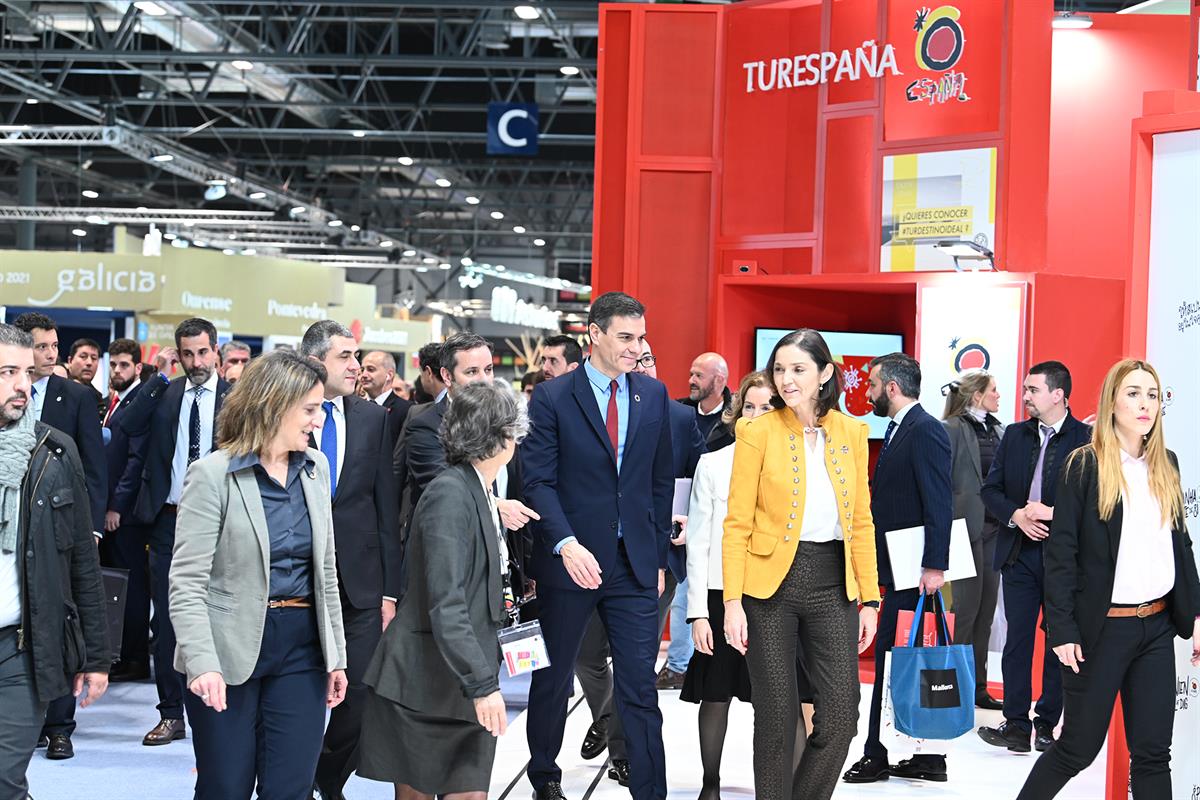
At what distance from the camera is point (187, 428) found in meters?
5.90

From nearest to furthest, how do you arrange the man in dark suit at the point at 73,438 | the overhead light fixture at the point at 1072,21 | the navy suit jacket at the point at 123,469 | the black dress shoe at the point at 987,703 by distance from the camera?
1. the man in dark suit at the point at 73,438
2. the navy suit jacket at the point at 123,469
3. the black dress shoe at the point at 987,703
4. the overhead light fixture at the point at 1072,21

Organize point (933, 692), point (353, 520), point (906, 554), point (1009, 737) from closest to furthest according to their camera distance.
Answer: point (353, 520) < point (933, 692) < point (906, 554) < point (1009, 737)

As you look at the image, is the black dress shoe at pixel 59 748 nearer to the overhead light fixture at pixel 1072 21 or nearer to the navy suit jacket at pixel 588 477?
the navy suit jacket at pixel 588 477

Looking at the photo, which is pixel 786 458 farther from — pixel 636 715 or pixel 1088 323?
pixel 1088 323

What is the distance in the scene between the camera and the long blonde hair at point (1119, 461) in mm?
3998

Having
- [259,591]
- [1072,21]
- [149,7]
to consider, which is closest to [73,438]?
[259,591]

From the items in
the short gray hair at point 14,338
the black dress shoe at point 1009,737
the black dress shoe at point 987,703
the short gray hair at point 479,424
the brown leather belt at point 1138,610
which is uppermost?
the short gray hair at point 14,338

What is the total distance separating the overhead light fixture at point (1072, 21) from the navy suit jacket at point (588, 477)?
6.33 meters

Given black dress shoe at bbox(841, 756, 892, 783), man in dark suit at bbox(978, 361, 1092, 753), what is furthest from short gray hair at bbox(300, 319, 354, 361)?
man in dark suit at bbox(978, 361, 1092, 753)

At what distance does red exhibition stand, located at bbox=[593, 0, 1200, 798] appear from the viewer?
25.5 feet

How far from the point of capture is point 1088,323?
25.7ft

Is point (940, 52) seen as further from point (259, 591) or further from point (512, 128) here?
point (512, 128)

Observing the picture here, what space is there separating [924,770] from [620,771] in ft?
4.21

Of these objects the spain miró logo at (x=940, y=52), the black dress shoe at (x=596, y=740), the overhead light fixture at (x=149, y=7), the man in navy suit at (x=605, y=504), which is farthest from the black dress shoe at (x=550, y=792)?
the overhead light fixture at (x=149, y=7)
